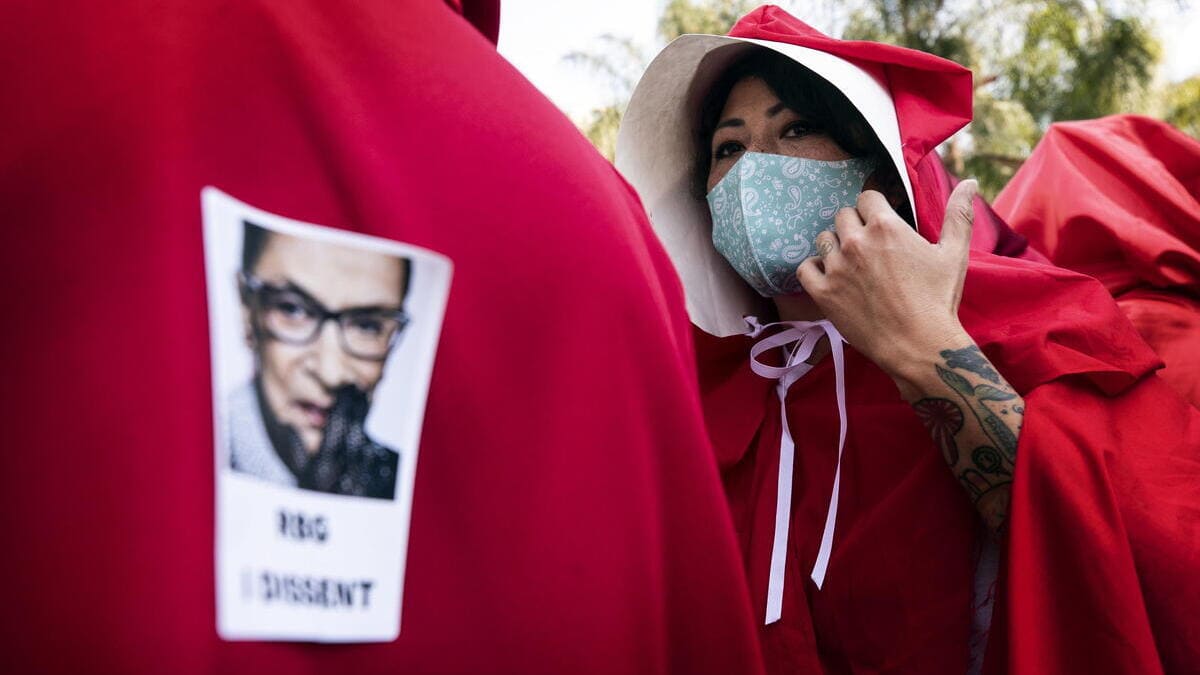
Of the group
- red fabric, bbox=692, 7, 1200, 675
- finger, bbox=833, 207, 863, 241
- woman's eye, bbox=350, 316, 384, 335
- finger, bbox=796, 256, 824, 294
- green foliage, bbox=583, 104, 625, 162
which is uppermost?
green foliage, bbox=583, 104, 625, 162

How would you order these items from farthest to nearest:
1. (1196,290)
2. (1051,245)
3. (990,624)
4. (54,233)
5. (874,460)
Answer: (1051,245) < (1196,290) < (874,460) < (990,624) < (54,233)

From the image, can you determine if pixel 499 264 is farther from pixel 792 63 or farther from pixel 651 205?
pixel 651 205

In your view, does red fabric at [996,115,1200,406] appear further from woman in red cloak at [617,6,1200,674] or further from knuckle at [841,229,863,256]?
knuckle at [841,229,863,256]

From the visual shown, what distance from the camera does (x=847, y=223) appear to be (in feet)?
7.52

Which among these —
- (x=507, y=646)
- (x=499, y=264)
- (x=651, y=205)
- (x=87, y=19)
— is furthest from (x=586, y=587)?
(x=651, y=205)

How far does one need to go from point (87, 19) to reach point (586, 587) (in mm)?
731

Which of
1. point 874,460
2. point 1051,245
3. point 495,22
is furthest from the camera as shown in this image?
point 1051,245

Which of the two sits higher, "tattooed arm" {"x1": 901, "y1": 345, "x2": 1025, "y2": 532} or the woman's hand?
the woman's hand

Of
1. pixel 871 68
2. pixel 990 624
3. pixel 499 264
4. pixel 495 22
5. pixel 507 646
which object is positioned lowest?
pixel 990 624

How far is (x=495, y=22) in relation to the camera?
1.41 metres

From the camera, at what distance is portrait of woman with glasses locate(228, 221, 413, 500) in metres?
0.94

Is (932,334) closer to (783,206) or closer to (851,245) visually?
(851,245)

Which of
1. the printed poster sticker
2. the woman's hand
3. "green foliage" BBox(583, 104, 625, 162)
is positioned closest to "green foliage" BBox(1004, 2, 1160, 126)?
"green foliage" BBox(583, 104, 625, 162)

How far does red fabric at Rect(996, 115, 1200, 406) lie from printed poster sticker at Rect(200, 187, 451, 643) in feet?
7.24
